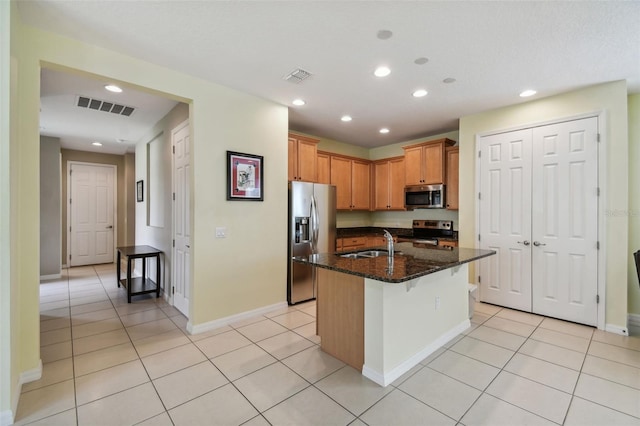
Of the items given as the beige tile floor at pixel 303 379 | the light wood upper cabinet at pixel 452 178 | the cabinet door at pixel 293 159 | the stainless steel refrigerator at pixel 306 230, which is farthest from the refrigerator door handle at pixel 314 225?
the light wood upper cabinet at pixel 452 178

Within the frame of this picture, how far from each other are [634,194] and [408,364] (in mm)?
3435

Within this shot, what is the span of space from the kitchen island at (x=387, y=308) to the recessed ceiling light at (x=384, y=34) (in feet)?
6.00

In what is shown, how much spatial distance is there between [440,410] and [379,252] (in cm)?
155

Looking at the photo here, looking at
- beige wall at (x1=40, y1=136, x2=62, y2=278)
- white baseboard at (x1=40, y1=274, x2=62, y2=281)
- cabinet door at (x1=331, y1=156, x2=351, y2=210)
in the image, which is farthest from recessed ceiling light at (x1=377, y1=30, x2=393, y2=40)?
white baseboard at (x1=40, y1=274, x2=62, y2=281)

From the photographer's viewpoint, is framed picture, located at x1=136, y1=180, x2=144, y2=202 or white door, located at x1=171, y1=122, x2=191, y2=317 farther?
framed picture, located at x1=136, y1=180, x2=144, y2=202

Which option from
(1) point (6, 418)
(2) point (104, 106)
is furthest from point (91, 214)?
(1) point (6, 418)

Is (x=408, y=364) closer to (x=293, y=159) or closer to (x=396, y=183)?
(x=293, y=159)

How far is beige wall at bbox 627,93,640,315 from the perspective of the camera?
333cm

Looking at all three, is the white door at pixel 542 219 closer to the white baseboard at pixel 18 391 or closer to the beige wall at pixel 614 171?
the beige wall at pixel 614 171

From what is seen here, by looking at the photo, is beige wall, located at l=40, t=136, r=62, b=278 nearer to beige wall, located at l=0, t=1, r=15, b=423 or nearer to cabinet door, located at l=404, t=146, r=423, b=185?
beige wall, located at l=0, t=1, r=15, b=423

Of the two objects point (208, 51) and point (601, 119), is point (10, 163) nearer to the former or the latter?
point (208, 51)

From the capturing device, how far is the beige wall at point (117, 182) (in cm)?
666

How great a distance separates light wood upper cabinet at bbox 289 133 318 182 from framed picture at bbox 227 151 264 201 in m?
0.95

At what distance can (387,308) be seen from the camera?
7.13ft
